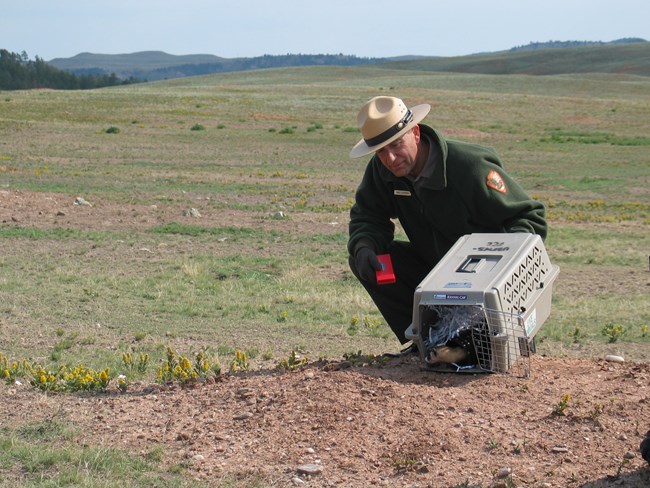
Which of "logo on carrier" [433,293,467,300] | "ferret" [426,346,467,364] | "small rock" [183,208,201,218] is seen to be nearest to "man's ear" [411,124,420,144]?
"logo on carrier" [433,293,467,300]

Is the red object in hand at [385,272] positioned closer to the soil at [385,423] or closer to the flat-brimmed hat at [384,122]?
the soil at [385,423]

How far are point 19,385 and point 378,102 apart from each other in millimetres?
2750

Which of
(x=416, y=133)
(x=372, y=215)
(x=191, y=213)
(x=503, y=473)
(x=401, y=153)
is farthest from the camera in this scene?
(x=191, y=213)

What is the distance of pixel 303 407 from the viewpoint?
5223mm

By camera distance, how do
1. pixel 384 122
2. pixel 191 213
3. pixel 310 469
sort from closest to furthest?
1. pixel 310 469
2. pixel 384 122
3. pixel 191 213

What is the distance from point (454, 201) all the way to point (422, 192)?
19cm

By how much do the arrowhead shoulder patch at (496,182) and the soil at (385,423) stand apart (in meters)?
1.05

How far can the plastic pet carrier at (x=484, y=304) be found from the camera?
5.22m

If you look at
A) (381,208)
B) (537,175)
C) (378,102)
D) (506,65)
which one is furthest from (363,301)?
(506,65)

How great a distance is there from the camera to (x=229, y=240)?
44.7 feet

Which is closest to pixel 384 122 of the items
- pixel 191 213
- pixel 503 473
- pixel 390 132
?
pixel 390 132

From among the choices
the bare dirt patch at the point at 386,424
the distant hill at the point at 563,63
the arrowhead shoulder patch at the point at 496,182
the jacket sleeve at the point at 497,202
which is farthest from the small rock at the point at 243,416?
the distant hill at the point at 563,63

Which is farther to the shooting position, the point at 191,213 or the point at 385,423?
the point at 191,213

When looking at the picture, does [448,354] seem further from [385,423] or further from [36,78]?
[36,78]
